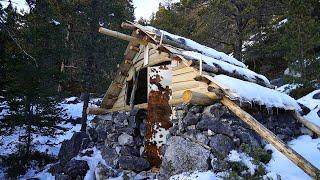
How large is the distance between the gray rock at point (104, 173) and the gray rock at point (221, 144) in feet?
13.0

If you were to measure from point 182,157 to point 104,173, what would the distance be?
3.45 meters

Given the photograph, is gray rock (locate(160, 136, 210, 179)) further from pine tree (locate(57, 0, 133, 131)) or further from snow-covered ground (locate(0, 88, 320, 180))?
pine tree (locate(57, 0, 133, 131))

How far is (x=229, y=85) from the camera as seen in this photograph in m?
8.77

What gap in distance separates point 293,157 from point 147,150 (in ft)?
16.1

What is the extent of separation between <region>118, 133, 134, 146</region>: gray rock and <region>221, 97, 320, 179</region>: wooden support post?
396 cm

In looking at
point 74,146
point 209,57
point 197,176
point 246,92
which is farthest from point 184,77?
point 74,146

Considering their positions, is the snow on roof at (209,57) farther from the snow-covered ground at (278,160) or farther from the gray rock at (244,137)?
the snow-covered ground at (278,160)

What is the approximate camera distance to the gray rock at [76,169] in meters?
11.8

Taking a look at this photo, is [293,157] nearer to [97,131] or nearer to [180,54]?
[180,54]

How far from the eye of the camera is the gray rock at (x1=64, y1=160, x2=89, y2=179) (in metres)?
11.8

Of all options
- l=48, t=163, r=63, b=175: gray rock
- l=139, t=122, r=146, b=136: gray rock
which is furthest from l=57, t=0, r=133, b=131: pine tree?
l=139, t=122, r=146, b=136: gray rock

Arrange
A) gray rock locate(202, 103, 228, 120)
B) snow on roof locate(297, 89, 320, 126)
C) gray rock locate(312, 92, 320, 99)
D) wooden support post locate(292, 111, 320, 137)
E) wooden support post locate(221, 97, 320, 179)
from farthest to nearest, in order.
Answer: gray rock locate(312, 92, 320, 99) < snow on roof locate(297, 89, 320, 126) < wooden support post locate(292, 111, 320, 137) < gray rock locate(202, 103, 228, 120) < wooden support post locate(221, 97, 320, 179)

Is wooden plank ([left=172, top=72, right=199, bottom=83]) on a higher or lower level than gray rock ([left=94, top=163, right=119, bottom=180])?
higher

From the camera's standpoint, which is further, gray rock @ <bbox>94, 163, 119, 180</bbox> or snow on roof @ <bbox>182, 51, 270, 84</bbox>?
gray rock @ <bbox>94, 163, 119, 180</bbox>
